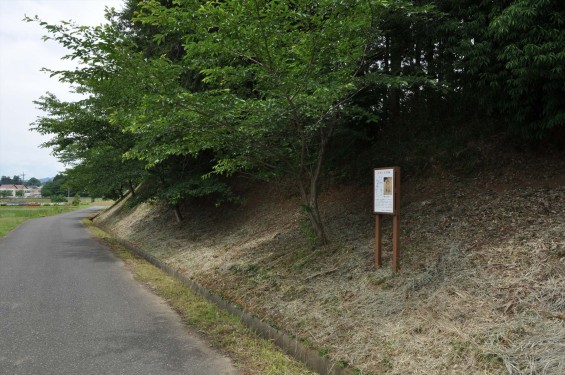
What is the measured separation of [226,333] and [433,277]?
2513 millimetres

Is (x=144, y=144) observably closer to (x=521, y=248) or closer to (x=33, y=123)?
(x=521, y=248)

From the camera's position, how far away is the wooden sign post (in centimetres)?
499

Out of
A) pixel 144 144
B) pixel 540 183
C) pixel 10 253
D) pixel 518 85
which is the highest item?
pixel 518 85

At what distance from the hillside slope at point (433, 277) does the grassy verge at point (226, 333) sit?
308mm

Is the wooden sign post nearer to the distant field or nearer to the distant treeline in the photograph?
the distant treeline

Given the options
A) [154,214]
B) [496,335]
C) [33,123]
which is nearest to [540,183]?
[496,335]

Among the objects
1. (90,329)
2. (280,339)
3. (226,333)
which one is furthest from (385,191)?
(90,329)

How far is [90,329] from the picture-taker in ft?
16.8

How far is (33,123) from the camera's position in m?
15.1

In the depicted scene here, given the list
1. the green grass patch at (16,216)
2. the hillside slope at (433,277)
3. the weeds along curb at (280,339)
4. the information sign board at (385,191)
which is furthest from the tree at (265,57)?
the green grass patch at (16,216)

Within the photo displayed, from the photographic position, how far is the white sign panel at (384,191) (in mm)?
5129

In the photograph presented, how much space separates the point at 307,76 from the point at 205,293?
3.82m

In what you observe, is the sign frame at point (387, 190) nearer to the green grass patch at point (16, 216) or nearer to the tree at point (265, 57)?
the tree at point (265, 57)

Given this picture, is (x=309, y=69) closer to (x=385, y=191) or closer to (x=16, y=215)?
(x=385, y=191)
